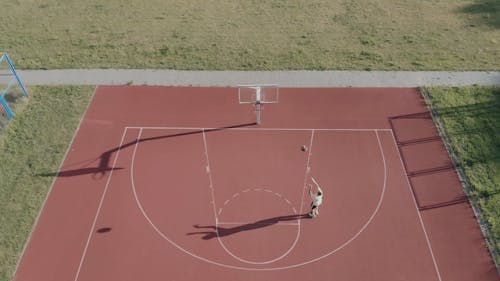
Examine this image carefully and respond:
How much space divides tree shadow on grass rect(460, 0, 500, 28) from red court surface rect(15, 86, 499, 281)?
8761 millimetres

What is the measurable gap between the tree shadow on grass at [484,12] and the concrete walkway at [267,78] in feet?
16.8

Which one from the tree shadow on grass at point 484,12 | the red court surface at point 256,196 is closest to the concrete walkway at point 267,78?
the red court surface at point 256,196

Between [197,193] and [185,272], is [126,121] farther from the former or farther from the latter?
[185,272]

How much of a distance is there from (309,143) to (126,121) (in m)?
7.80

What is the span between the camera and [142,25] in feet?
76.5

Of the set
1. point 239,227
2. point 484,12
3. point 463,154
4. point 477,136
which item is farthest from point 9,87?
point 484,12

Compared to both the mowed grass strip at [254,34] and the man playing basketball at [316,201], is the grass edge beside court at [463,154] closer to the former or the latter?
the mowed grass strip at [254,34]

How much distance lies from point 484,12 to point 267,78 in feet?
47.3

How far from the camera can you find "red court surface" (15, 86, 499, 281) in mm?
12562

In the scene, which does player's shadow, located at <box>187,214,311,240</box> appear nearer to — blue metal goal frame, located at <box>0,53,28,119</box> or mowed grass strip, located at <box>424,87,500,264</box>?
mowed grass strip, located at <box>424,87,500,264</box>

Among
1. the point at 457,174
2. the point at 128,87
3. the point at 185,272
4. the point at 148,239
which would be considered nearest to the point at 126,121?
the point at 128,87

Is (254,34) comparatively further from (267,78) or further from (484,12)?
(484,12)

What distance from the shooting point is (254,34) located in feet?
73.6

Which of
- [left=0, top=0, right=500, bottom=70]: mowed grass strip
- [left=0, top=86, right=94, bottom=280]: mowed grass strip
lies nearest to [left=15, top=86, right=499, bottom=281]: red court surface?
[left=0, top=86, right=94, bottom=280]: mowed grass strip
